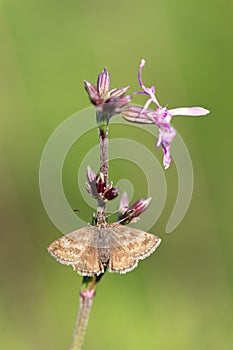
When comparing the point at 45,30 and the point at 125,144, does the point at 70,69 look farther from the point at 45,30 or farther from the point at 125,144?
the point at 125,144

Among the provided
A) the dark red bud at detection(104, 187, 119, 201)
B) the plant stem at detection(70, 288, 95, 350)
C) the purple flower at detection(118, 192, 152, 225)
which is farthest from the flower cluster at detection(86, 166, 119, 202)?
the plant stem at detection(70, 288, 95, 350)

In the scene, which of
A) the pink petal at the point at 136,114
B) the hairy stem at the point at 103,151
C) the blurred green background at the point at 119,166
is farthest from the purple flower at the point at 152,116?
the blurred green background at the point at 119,166

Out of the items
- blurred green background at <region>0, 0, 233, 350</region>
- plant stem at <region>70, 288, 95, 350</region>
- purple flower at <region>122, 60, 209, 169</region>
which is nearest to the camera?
plant stem at <region>70, 288, 95, 350</region>

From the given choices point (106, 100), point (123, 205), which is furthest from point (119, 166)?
point (106, 100)

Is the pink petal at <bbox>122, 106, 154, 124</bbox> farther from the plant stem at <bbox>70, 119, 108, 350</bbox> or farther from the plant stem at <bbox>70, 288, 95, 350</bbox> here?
the plant stem at <bbox>70, 288, 95, 350</bbox>

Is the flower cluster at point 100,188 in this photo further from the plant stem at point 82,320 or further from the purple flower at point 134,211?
the plant stem at point 82,320

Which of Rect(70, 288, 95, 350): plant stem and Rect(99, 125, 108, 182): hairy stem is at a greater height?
Rect(99, 125, 108, 182): hairy stem

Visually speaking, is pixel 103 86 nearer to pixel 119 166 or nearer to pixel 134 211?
pixel 134 211
